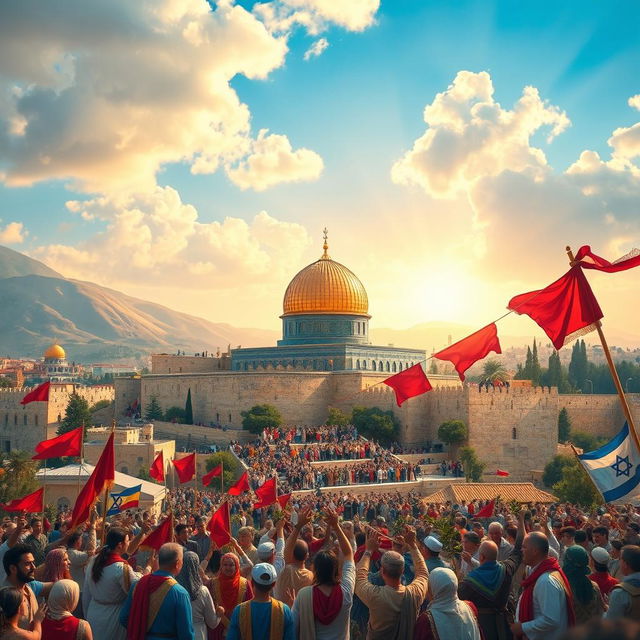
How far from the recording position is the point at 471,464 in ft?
135

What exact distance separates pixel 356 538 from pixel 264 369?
43737mm

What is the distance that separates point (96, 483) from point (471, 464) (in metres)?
32.3

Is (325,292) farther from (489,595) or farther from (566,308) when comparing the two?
(489,595)

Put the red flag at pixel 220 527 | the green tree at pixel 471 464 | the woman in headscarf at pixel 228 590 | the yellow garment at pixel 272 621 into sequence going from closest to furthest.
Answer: the yellow garment at pixel 272 621 < the woman in headscarf at pixel 228 590 < the red flag at pixel 220 527 < the green tree at pixel 471 464

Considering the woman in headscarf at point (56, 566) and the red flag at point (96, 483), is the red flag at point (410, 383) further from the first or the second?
the woman in headscarf at point (56, 566)

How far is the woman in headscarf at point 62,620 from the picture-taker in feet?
19.8

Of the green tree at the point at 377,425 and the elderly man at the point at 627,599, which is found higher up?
the green tree at the point at 377,425

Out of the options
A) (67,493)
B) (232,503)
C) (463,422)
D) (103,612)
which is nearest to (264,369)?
(463,422)

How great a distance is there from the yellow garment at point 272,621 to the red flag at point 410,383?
290 inches

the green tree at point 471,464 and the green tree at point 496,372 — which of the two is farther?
the green tree at point 496,372

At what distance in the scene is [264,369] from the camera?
2131 inches

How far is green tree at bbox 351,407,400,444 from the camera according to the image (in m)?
45.2

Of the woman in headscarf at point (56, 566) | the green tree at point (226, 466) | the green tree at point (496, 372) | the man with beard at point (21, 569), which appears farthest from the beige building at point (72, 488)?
the green tree at point (496, 372)

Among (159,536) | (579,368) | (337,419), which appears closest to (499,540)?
(159,536)
